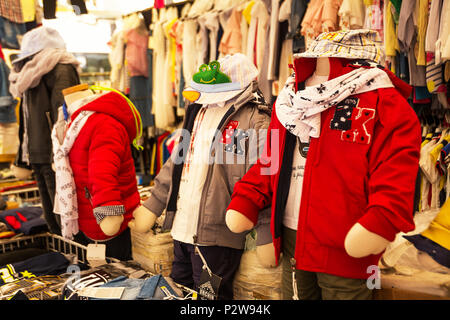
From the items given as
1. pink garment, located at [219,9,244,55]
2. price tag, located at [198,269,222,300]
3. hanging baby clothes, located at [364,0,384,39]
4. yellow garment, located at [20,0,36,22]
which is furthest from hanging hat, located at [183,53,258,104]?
yellow garment, located at [20,0,36,22]

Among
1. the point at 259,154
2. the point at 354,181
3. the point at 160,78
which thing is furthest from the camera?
the point at 160,78

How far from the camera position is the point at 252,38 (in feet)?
12.0

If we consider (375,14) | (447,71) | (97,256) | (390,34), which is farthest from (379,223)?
(375,14)

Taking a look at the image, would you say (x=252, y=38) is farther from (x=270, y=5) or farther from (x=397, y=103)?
(x=397, y=103)

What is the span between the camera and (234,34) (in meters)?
3.84

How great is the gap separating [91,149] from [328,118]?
126 centimetres

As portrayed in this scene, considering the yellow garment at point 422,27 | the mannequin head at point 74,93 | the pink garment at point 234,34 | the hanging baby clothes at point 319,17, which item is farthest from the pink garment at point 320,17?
the mannequin head at point 74,93

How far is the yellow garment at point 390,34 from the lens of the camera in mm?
2723

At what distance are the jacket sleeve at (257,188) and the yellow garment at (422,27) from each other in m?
1.52

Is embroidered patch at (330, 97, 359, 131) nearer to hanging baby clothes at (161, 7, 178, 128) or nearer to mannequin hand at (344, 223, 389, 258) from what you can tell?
mannequin hand at (344, 223, 389, 258)

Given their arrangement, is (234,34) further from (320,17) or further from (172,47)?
(172,47)

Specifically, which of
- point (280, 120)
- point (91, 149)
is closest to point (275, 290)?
point (280, 120)

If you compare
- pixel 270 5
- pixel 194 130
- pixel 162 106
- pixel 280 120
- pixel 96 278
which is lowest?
pixel 96 278

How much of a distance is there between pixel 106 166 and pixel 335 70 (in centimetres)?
118
